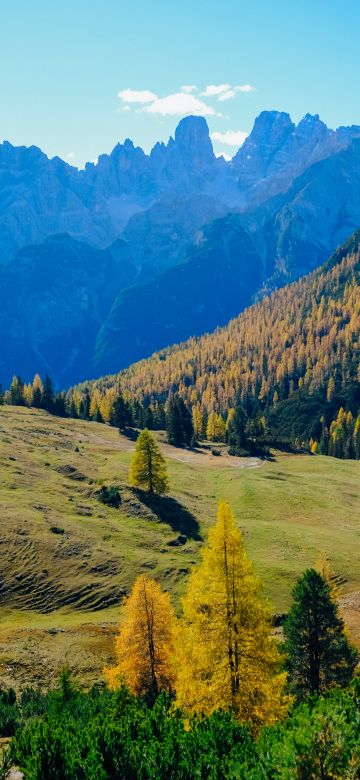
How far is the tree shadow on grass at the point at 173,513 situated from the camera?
90250 mm

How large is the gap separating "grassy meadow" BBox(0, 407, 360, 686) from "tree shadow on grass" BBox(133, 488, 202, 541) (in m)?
0.21

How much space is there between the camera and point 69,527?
265 ft

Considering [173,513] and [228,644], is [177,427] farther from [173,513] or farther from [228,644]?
[228,644]

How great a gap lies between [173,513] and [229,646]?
217ft

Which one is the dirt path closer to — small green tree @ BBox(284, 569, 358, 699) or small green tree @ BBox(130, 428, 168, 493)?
small green tree @ BBox(130, 428, 168, 493)

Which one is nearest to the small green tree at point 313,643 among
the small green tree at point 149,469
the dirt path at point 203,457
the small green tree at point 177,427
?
the small green tree at point 149,469

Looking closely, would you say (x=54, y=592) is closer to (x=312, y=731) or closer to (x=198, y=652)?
(x=198, y=652)

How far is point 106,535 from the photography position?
8244cm

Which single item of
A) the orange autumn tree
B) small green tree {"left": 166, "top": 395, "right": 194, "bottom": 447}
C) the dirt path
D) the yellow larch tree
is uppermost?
small green tree {"left": 166, "top": 395, "right": 194, "bottom": 447}

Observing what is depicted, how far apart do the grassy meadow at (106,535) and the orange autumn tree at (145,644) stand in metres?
8.12

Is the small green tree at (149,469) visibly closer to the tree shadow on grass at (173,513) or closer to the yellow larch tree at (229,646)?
the tree shadow on grass at (173,513)

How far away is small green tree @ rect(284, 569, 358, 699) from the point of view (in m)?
40.3

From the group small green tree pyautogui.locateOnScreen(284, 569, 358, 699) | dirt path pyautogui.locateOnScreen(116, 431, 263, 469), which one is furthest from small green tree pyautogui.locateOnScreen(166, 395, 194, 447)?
small green tree pyautogui.locateOnScreen(284, 569, 358, 699)

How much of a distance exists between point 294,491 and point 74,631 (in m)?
65.3
